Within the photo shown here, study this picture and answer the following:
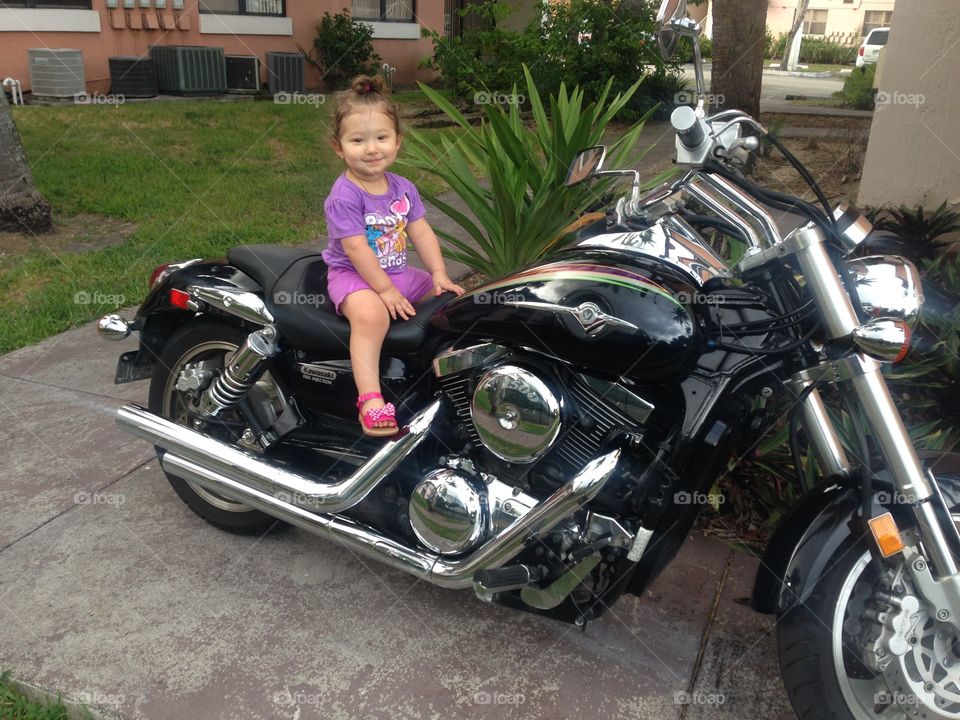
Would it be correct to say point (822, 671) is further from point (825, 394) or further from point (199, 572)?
point (199, 572)

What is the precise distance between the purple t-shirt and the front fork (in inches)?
51.9

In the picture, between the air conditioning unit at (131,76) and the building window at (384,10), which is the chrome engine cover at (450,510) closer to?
the air conditioning unit at (131,76)

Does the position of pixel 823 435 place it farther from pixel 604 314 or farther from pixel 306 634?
pixel 306 634

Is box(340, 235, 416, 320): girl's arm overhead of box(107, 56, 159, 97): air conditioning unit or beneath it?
overhead

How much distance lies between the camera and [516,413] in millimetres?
2365

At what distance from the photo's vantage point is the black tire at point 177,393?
3.18 meters

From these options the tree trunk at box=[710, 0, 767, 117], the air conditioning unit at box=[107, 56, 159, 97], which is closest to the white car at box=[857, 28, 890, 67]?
the tree trunk at box=[710, 0, 767, 117]

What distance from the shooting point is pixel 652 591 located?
3.02 meters

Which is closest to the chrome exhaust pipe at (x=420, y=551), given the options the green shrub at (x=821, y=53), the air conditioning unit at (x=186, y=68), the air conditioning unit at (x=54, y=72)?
the air conditioning unit at (x=54, y=72)

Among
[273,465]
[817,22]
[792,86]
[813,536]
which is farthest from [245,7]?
[817,22]

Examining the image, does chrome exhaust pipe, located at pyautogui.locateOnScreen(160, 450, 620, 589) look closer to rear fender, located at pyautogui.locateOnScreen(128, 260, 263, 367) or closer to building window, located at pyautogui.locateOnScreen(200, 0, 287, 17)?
rear fender, located at pyautogui.locateOnScreen(128, 260, 263, 367)

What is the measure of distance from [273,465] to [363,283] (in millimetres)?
657

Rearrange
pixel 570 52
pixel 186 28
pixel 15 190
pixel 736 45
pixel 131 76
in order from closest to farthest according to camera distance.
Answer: pixel 15 190 < pixel 736 45 < pixel 131 76 < pixel 570 52 < pixel 186 28

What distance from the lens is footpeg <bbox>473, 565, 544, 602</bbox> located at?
98.7 inches
